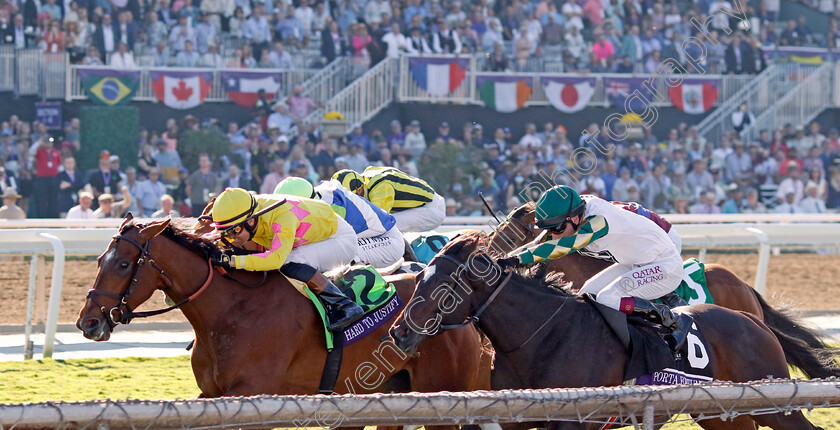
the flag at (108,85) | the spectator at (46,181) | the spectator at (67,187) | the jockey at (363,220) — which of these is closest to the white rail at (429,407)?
the jockey at (363,220)

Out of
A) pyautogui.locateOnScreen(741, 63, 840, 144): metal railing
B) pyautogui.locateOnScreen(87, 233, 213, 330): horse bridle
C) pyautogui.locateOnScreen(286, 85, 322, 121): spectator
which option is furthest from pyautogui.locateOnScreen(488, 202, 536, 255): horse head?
pyautogui.locateOnScreen(741, 63, 840, 144): metal railing

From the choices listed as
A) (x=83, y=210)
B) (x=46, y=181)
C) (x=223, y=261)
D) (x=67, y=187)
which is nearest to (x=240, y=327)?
(x=223, y=261)

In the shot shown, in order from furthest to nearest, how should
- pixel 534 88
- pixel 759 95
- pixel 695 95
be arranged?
pixel 759 95 → pixel 695 95 → pixel 534 88

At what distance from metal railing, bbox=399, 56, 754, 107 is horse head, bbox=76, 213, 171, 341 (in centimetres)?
1116

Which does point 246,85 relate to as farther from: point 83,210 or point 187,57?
point 83,210

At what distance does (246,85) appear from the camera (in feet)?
46.4

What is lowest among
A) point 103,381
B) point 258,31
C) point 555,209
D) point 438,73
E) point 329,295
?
point 103,381

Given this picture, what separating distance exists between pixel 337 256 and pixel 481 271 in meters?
1.07

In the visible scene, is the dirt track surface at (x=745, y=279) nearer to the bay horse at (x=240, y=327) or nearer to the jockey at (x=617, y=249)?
the jockey at (x=617, y=249)

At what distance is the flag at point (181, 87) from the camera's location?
13.8 meters

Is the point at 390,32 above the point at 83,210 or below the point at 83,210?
above

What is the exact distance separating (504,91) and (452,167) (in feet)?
8.70

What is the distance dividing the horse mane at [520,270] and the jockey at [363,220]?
147 centimetres

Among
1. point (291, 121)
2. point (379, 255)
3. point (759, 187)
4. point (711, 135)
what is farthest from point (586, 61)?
point (379, 255)
